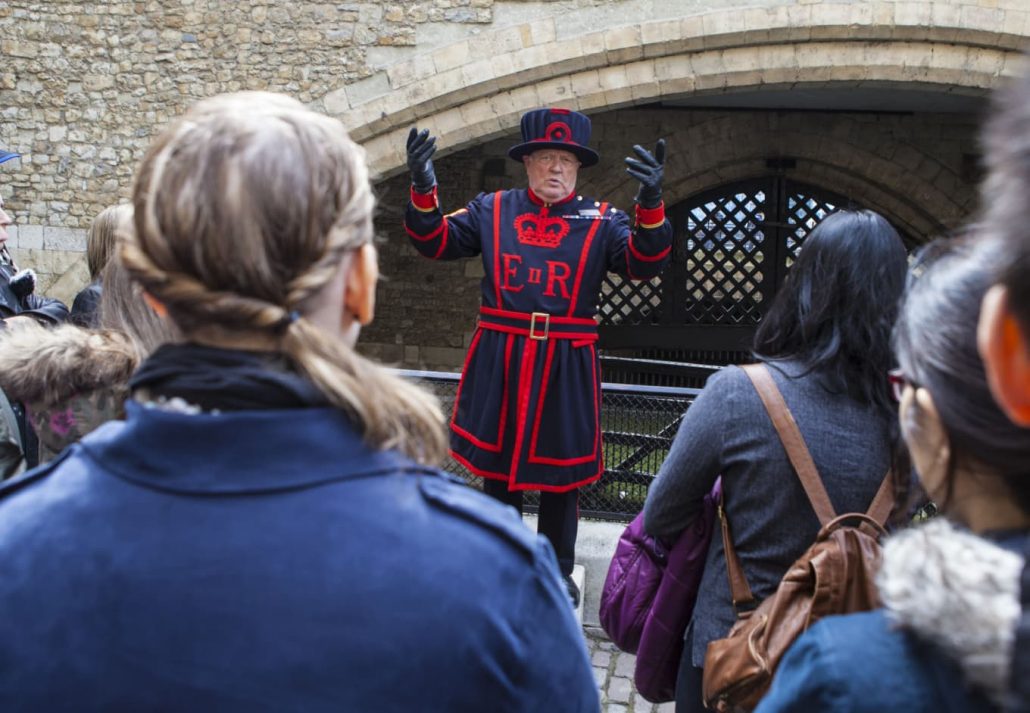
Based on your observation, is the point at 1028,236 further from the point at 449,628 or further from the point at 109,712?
the point at 109,712

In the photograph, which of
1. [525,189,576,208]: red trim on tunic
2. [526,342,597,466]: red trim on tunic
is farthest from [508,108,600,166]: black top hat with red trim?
[526,342,597,466]: red trim on tunic

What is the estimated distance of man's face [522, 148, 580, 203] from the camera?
Result: 3.68 meters

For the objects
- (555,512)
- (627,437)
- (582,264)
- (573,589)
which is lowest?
(573,589)

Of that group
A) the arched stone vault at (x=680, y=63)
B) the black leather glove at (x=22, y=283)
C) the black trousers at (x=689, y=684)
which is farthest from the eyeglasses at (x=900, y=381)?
the arched stone vault at (x=680, y=63)

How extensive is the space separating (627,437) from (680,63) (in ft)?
12.9

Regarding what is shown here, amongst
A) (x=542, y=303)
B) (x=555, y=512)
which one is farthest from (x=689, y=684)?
(x=542, y=303)

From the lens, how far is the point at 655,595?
2207mm

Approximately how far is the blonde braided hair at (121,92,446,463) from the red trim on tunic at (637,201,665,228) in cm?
251

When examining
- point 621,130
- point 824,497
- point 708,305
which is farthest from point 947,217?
point 824,497

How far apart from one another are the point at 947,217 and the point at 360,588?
10.8 m

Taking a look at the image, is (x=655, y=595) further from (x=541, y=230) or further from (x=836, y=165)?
(x=836, y=165)

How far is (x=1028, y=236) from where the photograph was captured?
2.47 ft

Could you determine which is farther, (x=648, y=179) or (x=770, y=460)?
(x=648, y=179)

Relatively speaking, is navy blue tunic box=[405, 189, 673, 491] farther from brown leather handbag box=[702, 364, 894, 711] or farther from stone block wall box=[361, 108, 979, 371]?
stone block wall box=[361, 108, 979, 371]
